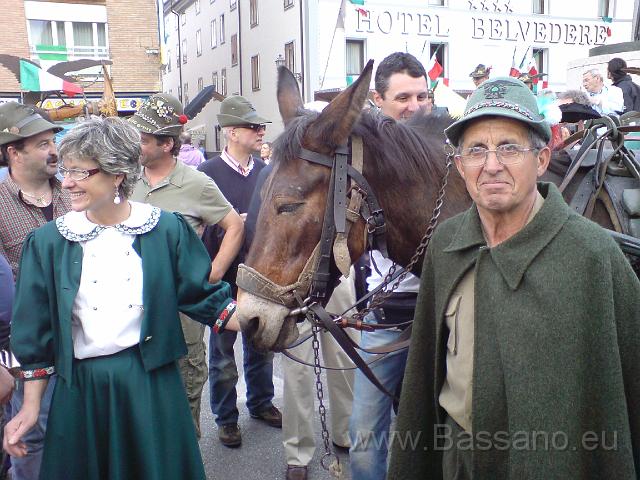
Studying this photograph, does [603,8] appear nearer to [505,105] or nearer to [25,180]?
[25,180]

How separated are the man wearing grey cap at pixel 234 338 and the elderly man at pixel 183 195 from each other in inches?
17.8

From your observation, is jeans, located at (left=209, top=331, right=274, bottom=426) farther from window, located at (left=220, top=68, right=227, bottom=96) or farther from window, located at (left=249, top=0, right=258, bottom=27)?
window, located at (left=220, top=68, right=227, bottom=96)

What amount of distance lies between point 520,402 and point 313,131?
4.42 ft

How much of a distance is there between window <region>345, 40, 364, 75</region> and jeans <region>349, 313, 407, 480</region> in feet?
71.6

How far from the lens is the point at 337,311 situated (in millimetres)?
4176

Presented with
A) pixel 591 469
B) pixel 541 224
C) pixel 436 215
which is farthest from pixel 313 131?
pixel 591 469

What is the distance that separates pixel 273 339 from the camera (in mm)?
2500

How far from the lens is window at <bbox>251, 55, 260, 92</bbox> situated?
96.6 ft

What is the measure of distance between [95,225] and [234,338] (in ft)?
6.88

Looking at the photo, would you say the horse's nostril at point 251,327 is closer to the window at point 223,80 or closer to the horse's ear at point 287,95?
the horse's ear at point 287,95

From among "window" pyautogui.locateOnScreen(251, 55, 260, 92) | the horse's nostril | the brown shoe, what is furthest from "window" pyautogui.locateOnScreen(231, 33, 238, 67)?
the horse's nostril

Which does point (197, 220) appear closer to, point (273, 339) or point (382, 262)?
point (382, 262)

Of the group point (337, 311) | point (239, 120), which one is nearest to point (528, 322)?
point (337, 311)

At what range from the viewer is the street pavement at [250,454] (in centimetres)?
409
